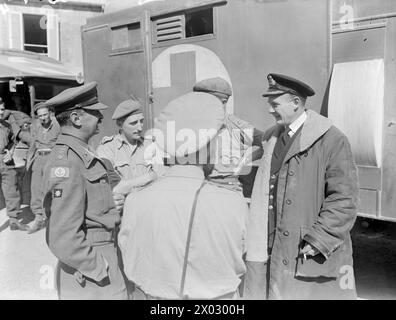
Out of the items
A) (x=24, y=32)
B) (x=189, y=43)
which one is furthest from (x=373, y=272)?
(x=24, y=32)

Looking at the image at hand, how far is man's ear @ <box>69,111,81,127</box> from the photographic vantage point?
6.14 feet

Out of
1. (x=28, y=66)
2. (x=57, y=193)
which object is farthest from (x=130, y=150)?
(x=28, y=66)

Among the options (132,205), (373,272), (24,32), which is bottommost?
(373,272)

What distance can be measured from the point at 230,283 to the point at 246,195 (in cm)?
183

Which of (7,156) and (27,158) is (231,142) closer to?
(7,156)

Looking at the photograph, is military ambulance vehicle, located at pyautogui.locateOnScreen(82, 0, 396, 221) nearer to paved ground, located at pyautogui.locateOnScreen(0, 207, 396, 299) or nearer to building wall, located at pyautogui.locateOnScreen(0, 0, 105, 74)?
paved ground, located at pyautogui.locateOnScreen(0, 207, 396, 299)

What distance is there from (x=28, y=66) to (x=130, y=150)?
649 centimetres

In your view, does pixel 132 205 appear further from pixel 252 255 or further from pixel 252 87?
pixel 252 87

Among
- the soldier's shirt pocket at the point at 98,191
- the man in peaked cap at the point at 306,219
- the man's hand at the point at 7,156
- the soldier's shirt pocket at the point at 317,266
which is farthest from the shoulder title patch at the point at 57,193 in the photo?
the man's hand at the point at 7,156

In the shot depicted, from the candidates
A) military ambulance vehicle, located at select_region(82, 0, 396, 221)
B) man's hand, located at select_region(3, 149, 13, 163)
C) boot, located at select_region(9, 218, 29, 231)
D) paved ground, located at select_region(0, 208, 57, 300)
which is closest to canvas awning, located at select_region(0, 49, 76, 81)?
man's hand, located at select_region(3, 149, 13, 163)

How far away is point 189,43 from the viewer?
11.1 ft

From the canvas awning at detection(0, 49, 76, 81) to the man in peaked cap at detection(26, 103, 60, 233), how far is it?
2531 mm

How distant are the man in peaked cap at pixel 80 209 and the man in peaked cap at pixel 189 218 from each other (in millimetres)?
363

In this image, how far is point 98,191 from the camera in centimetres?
184
